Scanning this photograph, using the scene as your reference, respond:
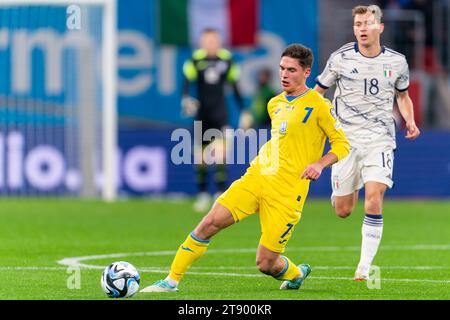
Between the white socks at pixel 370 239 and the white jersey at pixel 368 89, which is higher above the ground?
the white jersey at pixel 368 89

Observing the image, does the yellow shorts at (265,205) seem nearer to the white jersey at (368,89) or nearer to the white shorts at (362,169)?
the white shorts at (362,169)

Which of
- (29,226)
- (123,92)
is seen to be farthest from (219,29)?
(29,226)

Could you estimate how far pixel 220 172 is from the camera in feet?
66.0

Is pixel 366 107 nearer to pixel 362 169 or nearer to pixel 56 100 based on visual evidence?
pixel 362 169

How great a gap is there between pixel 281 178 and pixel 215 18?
14.7m

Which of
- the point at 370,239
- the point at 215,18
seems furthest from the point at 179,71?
the point at 370,239

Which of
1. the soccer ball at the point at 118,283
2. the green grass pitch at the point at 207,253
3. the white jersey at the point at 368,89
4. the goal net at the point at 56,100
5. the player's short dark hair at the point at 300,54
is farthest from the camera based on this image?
the goal net at the point at 56,100

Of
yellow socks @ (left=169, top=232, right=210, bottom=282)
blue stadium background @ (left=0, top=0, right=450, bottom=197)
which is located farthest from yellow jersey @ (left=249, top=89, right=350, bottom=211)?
blue stadium background @ (left=0, top=0, right=450, bottom=197)

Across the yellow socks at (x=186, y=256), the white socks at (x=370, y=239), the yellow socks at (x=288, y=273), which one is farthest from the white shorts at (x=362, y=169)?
the yellow socks at (x=186, y=256)

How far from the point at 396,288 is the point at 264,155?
Answer: 4.89 feet

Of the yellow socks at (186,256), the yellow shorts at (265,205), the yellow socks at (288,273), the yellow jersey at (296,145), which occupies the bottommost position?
the yellow socks at (288,273)

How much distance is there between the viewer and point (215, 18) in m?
24.0

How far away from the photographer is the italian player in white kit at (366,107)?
441 inches

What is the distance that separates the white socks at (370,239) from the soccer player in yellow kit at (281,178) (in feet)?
3.80
